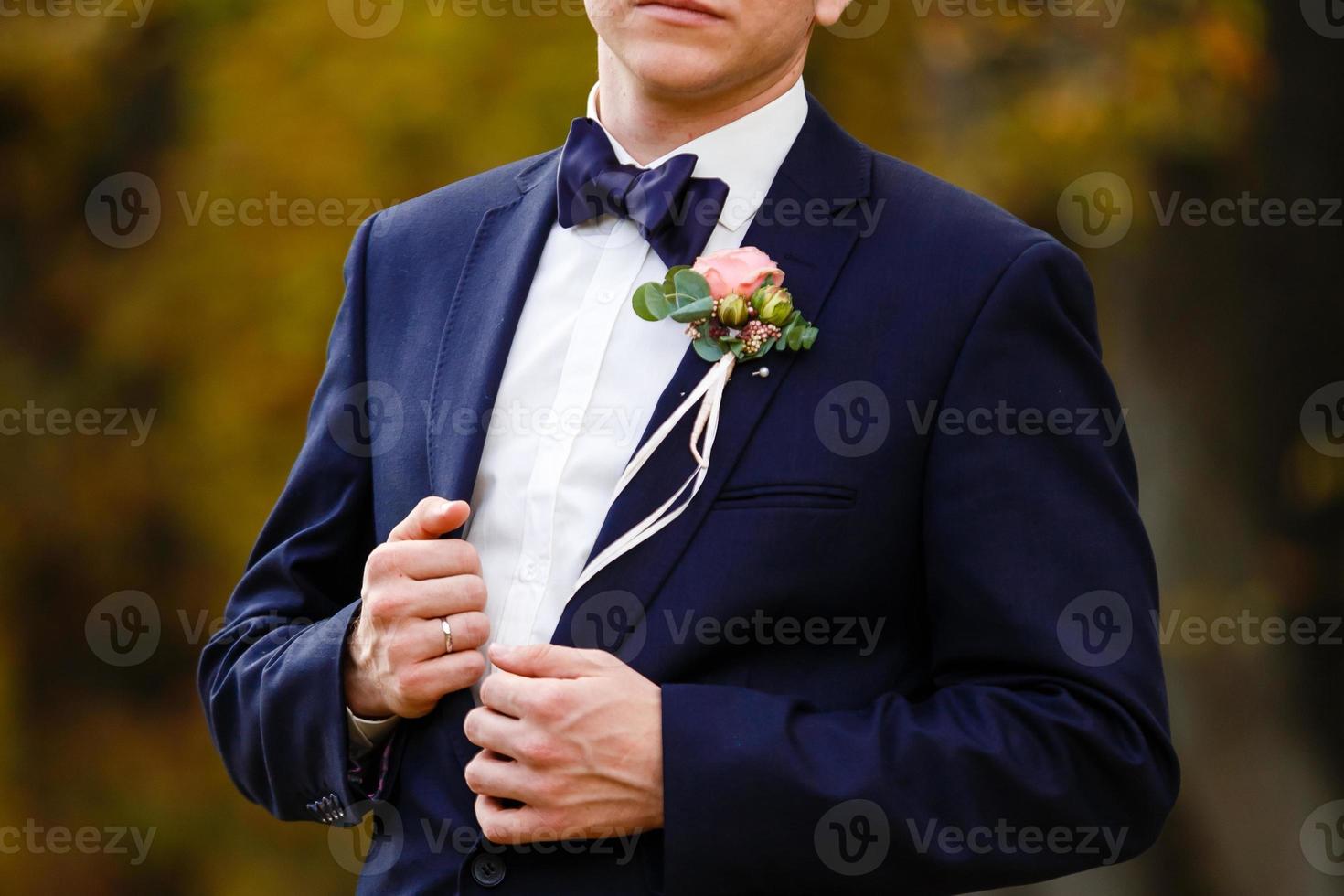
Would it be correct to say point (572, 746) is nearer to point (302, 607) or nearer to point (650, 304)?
point (650, 304)

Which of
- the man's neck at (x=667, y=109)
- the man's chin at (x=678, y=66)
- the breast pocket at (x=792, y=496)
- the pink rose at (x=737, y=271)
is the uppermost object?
the man's chin at (x=678, y=66)

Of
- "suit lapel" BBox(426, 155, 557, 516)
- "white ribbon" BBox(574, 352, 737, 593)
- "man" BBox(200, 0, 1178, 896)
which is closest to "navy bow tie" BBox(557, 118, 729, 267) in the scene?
"man" BBox(200, 0, 1178, 896)

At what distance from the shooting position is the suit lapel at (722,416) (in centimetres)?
209

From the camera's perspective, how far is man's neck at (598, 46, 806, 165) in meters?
2.35

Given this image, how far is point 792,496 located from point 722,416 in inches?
5.6

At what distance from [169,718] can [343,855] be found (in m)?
0.94

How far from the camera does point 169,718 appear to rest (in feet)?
20.6

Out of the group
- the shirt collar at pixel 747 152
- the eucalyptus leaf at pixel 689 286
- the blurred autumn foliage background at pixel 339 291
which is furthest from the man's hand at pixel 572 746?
the blurred autumn foliage background at pixel 339 291

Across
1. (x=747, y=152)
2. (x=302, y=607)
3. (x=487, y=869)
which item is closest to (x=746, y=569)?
(x=487, y=869)

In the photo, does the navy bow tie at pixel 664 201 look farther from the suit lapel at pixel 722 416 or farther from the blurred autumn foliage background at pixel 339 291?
the blurred autumn foliage background at pixel 339 291

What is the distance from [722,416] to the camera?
214cm

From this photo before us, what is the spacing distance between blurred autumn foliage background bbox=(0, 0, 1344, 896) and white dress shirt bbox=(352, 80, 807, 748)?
11.9ft

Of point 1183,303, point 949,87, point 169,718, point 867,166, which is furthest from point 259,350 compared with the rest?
point 867,166

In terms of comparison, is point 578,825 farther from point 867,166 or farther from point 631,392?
point 867,166
